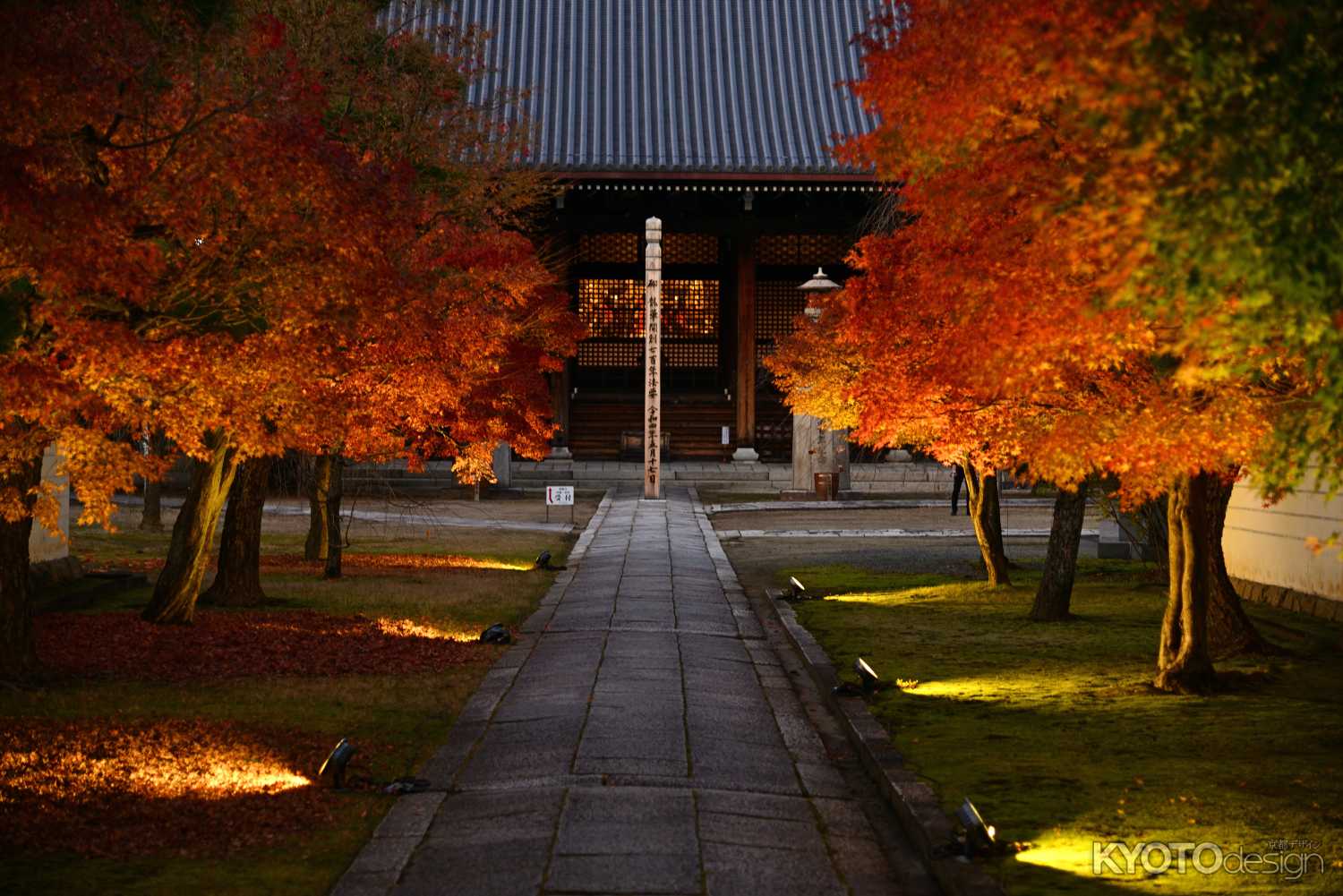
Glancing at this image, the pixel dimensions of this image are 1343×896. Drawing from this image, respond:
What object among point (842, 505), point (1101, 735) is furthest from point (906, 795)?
point (842, 505)

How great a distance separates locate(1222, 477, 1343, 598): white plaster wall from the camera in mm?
15836

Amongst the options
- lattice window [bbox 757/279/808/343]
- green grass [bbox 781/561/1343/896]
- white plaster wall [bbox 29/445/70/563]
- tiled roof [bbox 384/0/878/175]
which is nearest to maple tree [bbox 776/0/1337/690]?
green grass [bbox 781/561/1343/896]

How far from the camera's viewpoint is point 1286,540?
55.6ft

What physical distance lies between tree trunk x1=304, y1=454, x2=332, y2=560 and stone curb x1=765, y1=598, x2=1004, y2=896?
10.7 metres

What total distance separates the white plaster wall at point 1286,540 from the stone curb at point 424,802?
25.9 ft

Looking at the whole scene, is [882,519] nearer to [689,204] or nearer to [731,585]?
[689,204]

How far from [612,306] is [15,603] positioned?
31.5 metres

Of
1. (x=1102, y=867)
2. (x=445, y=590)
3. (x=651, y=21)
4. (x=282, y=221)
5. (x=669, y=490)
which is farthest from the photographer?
(x=651, y=21)

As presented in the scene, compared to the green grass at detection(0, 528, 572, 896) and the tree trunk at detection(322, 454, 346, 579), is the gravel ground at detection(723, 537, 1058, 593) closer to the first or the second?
the green grass at detection(0, 528, 572, 896)

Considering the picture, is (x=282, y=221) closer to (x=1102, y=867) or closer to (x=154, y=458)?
(x=154, y=458)

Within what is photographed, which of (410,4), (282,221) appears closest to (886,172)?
(282,221)

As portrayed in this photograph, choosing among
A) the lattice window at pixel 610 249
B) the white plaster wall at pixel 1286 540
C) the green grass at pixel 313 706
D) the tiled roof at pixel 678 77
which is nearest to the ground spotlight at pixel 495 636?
the green grass at pixel 313 706

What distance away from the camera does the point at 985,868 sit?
6.94 metres

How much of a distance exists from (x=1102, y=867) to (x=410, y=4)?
1854 centimetres
